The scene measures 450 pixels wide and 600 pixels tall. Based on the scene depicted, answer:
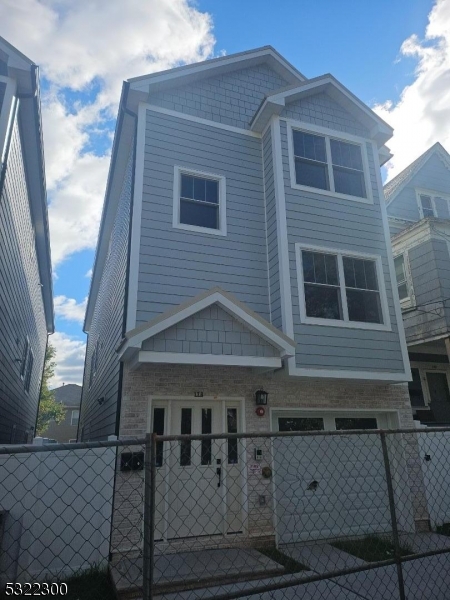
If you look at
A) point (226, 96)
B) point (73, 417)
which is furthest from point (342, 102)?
point (73, 417)

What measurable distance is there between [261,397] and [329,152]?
235 inches

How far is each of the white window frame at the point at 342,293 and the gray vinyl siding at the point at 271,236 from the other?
1.44 ft

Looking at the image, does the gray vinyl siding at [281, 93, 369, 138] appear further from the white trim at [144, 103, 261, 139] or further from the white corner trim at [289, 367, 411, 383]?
the white corner trim at [289, 367, 411, 383]

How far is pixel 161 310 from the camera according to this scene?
709cm

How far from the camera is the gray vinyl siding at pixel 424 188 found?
44.0 ft

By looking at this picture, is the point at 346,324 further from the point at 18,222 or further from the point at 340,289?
the point at 18,222

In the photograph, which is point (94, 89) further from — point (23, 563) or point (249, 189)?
point (23, 563)

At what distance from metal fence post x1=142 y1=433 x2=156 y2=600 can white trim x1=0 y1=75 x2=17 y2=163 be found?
19.5ft

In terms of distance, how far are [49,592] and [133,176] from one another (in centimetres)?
678

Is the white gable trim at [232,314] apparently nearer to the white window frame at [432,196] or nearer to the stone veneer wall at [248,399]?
the stone veneer wall at [248,399]

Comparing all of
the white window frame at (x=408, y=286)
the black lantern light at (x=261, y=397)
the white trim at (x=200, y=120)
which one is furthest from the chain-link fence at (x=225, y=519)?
the white trim at (x=200, y=120)

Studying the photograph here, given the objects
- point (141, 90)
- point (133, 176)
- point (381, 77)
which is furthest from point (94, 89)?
point (381, 77)

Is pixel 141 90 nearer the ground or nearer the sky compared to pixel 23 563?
nearer the sky

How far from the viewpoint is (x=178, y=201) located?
7.98m
